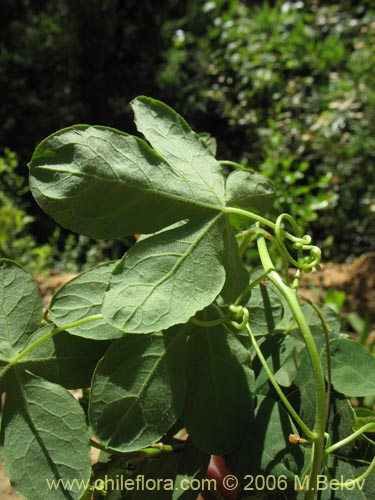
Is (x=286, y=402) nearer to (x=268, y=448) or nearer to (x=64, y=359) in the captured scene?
(x=268, y=448)

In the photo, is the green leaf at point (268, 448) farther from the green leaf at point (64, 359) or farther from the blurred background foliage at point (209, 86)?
the blurred background foliage at point (209, 86)

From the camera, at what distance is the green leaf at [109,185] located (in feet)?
1.77

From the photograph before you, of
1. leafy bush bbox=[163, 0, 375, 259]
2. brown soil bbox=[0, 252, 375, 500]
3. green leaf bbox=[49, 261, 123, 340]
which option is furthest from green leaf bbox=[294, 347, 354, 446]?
leafy bush bbox=[163, 0, 375, 259]

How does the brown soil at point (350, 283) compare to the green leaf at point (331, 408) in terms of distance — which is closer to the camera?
the green leaf at point (331, 408)

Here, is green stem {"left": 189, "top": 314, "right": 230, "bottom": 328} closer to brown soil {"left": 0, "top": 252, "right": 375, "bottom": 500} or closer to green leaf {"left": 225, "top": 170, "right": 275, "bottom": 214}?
green leaf {"left": 225, "top": 170, "right": 275, "bottom": 214}

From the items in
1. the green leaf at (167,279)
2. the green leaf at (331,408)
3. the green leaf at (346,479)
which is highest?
the green leaf at (167,279)

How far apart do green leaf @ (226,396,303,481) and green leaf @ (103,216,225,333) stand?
18cm

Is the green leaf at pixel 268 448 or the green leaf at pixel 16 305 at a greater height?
the green leaf at pixel 16 305

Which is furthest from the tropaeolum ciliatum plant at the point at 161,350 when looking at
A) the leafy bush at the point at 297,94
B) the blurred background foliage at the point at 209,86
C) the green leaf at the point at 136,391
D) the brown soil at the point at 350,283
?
the blurred background foliage at the point at 209,86

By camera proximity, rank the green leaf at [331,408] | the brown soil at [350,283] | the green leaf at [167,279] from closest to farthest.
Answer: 1. the green leaf at [167,279]
2. the green leaf at [331,408]
3. the brown soil at [350,283]

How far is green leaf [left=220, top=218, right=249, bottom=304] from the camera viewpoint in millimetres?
594

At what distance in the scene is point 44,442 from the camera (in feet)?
1.90

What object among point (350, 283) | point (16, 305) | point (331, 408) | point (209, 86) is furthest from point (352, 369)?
point (209, 86)

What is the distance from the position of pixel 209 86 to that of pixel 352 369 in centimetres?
312
